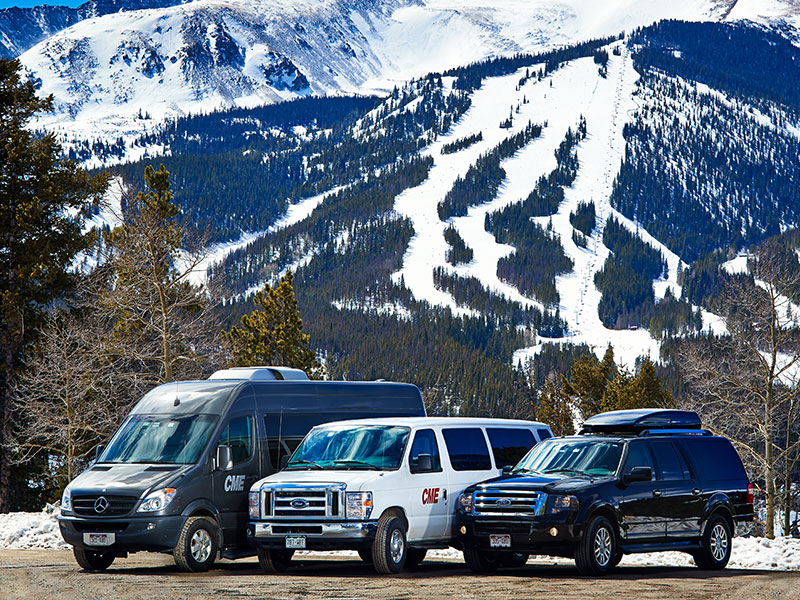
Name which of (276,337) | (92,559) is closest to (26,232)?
(276,337)

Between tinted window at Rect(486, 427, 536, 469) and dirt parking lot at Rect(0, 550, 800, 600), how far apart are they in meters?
1.87

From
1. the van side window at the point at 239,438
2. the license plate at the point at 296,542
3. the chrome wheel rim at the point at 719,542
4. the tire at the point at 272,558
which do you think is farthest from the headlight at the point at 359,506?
the chrome wheel rim at the point at 719,542

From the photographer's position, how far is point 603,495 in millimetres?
16406

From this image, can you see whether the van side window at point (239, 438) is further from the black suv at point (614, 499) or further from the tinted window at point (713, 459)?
the tinted window at point (713, 459)

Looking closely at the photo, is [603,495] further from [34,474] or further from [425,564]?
[34,474]

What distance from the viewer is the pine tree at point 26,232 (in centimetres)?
3688

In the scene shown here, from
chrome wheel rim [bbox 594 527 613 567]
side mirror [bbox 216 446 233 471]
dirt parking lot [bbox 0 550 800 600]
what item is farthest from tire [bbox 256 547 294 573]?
chrome wheel rim [bbox 594 527 613 567]

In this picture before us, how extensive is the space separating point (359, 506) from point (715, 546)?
247 inches

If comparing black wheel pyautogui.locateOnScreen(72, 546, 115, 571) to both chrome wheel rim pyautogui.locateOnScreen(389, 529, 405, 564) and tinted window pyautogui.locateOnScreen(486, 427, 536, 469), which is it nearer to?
chrome wheel rim pyautogui.locateOnScreen(389, 529, 405, 564)

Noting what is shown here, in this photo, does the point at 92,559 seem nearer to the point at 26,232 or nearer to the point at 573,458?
the point at 573,458

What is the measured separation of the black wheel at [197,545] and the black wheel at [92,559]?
4.22 ft

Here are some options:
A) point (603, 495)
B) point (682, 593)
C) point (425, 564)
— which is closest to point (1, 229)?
point (425, 564)

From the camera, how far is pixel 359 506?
16.0 metres

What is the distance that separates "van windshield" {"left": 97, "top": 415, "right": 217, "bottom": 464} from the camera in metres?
17.9
